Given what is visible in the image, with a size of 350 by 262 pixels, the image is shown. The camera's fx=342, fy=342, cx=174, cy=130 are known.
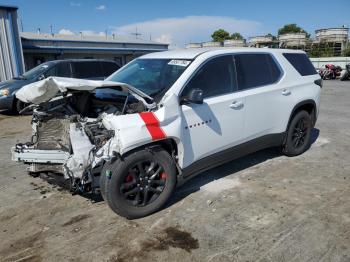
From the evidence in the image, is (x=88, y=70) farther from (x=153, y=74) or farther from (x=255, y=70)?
(x=255, y=70)

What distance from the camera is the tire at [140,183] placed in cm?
353

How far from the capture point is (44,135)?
4.02m

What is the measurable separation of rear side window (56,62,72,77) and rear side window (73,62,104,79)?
0.23 m

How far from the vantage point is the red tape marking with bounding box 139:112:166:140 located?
3623mm

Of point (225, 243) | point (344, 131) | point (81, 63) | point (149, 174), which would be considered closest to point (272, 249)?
point (225, 243)

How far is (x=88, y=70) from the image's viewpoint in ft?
38.8

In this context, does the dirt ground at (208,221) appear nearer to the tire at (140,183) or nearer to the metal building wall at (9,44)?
the tire at (140,183)

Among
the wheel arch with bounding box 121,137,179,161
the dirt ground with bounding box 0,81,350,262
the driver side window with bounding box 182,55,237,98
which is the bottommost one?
the dirt ground with bounding box 0,81,350,262

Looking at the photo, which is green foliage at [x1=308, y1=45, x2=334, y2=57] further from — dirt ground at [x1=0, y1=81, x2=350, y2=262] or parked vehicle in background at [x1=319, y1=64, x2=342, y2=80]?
dirt ground at [x1=0, y1=81, x2=350, y2=262]

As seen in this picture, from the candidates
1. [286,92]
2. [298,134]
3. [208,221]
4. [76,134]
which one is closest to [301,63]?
[286,92]

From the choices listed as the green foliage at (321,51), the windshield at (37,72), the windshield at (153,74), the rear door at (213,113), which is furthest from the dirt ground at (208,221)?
the green foliage at (321,51)

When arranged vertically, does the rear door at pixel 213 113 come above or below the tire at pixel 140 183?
above

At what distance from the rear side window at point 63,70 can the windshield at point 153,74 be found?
22.0 ft

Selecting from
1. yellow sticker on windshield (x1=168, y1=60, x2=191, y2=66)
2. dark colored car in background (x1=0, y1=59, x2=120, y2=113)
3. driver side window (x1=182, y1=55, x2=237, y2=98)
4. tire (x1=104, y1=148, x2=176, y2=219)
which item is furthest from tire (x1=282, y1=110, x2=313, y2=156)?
dark colored car in background (x1=0, y1=59, x2=120, y2=113)
